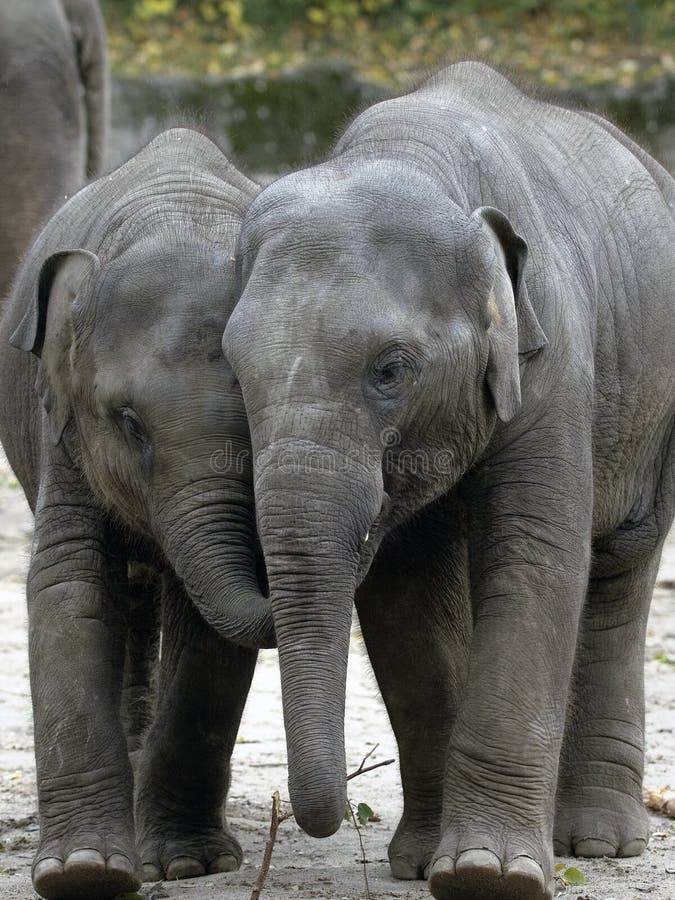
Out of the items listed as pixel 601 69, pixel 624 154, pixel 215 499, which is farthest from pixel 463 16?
pixel 215 499

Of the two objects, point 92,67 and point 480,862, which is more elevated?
point 480,862

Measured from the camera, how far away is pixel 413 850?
4602mm

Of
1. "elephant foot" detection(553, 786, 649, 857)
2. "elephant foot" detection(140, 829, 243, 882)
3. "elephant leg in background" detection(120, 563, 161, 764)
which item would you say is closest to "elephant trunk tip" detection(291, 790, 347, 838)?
"elephant foot" detection(140, 829, 243, 882)

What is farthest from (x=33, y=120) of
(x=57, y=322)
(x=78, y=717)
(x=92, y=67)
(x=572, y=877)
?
(x=572, y=877)

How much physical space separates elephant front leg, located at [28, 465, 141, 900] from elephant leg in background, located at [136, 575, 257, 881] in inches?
13.3

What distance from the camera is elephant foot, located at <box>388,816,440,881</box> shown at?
4582mm

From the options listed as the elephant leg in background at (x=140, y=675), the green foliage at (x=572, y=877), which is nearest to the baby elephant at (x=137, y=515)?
the elephant leg in background at (x=140, y=675)

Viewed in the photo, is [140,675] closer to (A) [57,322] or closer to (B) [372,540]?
(A) [57,322]

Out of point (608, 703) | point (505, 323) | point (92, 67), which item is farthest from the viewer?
point (92, 67)

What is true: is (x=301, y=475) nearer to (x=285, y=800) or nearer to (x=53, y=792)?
(x=53, y=792)

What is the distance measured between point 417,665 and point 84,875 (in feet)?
3.41

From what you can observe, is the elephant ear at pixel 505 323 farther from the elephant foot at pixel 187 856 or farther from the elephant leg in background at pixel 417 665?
the elephant foot at pixel 187 856

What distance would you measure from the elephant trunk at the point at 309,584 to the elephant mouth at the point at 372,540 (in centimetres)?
12

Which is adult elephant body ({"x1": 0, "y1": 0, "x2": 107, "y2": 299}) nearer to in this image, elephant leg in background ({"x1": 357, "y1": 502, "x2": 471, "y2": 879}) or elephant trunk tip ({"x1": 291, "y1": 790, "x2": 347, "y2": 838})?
elephant leg in background ({"x1": 357, "y1": 502, "x2": 471, "y2": 879})
